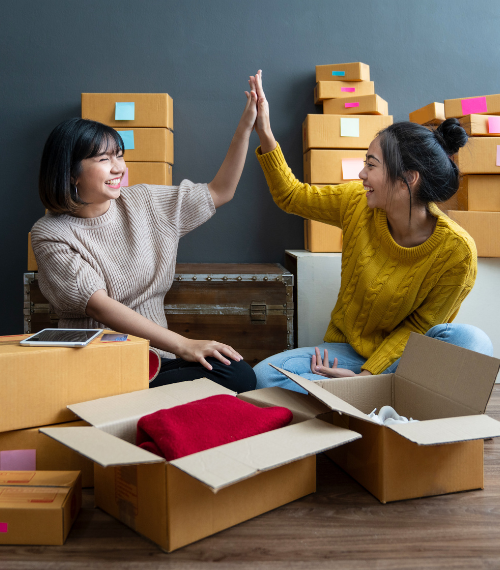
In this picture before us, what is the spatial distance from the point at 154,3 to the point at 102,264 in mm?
1572

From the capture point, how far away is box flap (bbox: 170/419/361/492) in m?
0.69

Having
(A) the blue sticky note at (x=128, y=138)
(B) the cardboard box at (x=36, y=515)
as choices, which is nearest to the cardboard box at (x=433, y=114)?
(A) the blue sticky note at (x=128, y=138)

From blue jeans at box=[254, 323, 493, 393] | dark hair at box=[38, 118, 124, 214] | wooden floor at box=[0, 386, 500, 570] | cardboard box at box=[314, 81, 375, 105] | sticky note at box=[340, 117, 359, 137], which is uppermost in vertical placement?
cardboard box at box=[314, 81, 375, 105]

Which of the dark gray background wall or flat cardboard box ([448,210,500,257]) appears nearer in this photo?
flat cardboard box ([448,210,500,257])

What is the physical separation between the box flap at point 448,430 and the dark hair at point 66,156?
0.99m

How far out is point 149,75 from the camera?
2348mm

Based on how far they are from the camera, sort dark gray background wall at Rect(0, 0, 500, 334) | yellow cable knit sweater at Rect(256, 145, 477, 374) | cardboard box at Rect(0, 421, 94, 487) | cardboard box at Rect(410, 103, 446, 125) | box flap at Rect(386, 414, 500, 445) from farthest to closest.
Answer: dark gray background wall at Rect(0, 0, 500, 334) → cardboard box at Rect(410, 103, 446, 125) → yellow cable knit sweater at Rect(256, 145, 477, 374) → cardboard box at Rect(0, 421, 94, 487) → box flap at Rect(386, 414, 500, 445)

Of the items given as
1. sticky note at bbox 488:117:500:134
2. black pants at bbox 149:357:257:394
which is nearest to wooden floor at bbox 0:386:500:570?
black pants at bbox 149:357:257:394

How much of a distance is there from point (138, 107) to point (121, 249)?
94 cm

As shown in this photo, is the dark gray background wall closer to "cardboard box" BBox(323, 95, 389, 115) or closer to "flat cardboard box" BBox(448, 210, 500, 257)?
"cardboard box" BBox(323, 95, 389, 115)

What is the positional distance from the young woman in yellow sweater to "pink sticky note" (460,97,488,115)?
2.19 ft

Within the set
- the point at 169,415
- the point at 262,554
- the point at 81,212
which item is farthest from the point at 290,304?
the point at 262,554

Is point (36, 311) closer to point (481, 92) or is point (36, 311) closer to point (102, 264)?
point (102, 264)

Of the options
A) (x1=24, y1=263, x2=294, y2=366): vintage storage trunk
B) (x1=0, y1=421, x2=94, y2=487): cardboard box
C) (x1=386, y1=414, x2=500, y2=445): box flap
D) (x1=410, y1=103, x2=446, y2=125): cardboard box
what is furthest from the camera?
(x1=410, y1=103, x2=446, y2=125): cardboard box
